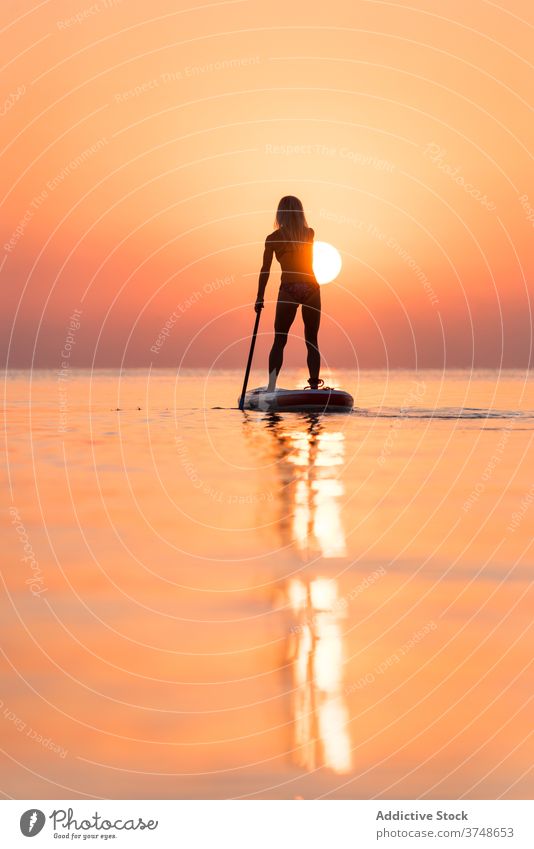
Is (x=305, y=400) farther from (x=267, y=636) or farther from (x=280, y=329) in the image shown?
(x=267, y=636)

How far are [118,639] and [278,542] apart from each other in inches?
111

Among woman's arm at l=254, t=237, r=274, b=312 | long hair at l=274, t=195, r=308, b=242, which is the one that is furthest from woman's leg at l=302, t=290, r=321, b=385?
long hair at l=274, t=195, r=308, b=242

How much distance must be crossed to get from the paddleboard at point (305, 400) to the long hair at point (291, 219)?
306 cm

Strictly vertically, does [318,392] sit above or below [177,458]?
above

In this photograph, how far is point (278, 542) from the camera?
852 cm

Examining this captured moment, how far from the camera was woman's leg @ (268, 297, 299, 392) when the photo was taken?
897 inches

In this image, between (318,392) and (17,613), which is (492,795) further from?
(318,392)

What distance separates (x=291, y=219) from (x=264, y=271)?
3.77ft

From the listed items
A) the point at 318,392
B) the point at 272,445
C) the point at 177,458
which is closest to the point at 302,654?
the point at 177,458

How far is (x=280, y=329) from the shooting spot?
23.0m

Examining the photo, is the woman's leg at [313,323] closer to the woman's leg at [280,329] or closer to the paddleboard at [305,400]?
the woman's leg at [280,329]

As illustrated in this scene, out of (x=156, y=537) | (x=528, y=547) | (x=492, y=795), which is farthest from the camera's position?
(x=156, y=537)
